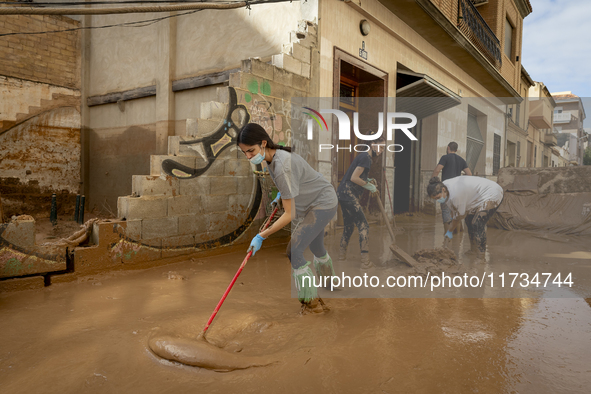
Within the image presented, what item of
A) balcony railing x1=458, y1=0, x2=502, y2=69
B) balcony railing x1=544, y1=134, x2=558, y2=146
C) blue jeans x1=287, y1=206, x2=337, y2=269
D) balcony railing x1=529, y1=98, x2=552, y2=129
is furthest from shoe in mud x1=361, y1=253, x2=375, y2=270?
balcony railing x1=544, y1=134, x2=558, y2=146

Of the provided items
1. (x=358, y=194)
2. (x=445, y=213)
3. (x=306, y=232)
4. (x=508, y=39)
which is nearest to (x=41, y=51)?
(x=358, y=194)

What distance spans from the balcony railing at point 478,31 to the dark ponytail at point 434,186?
813 cm

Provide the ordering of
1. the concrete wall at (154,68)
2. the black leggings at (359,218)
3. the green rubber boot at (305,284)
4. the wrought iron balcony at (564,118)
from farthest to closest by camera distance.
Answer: the wrought iron balcony at (564,118), the concrete wall at (154,68), the black leggings at (359,218), the green rubber boot at (305,284)

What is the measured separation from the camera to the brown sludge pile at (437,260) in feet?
14.5

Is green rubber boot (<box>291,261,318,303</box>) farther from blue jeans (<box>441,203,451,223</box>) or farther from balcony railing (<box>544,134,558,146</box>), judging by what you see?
balcony railing (<box>544,134,558,146</box>)

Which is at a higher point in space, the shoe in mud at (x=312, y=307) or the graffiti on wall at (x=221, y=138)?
the graffiti on wall at (x=221, y=138)

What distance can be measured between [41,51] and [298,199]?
962 centimetres

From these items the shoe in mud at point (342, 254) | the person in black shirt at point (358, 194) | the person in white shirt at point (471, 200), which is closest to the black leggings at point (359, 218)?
the person in black shirt at point (358, 194)

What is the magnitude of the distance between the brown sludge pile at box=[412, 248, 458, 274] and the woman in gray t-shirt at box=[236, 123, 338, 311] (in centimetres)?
162

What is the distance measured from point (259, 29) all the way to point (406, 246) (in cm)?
486

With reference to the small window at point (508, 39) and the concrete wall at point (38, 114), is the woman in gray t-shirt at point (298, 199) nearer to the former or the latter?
the concrete wall at point (38, 114)

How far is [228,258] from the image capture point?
17.4 feet

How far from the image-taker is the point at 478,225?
14.5 ft

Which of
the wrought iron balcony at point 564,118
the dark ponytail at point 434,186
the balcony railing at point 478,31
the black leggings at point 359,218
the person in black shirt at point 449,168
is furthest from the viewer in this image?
the wrought iron balcony at point 564,118
